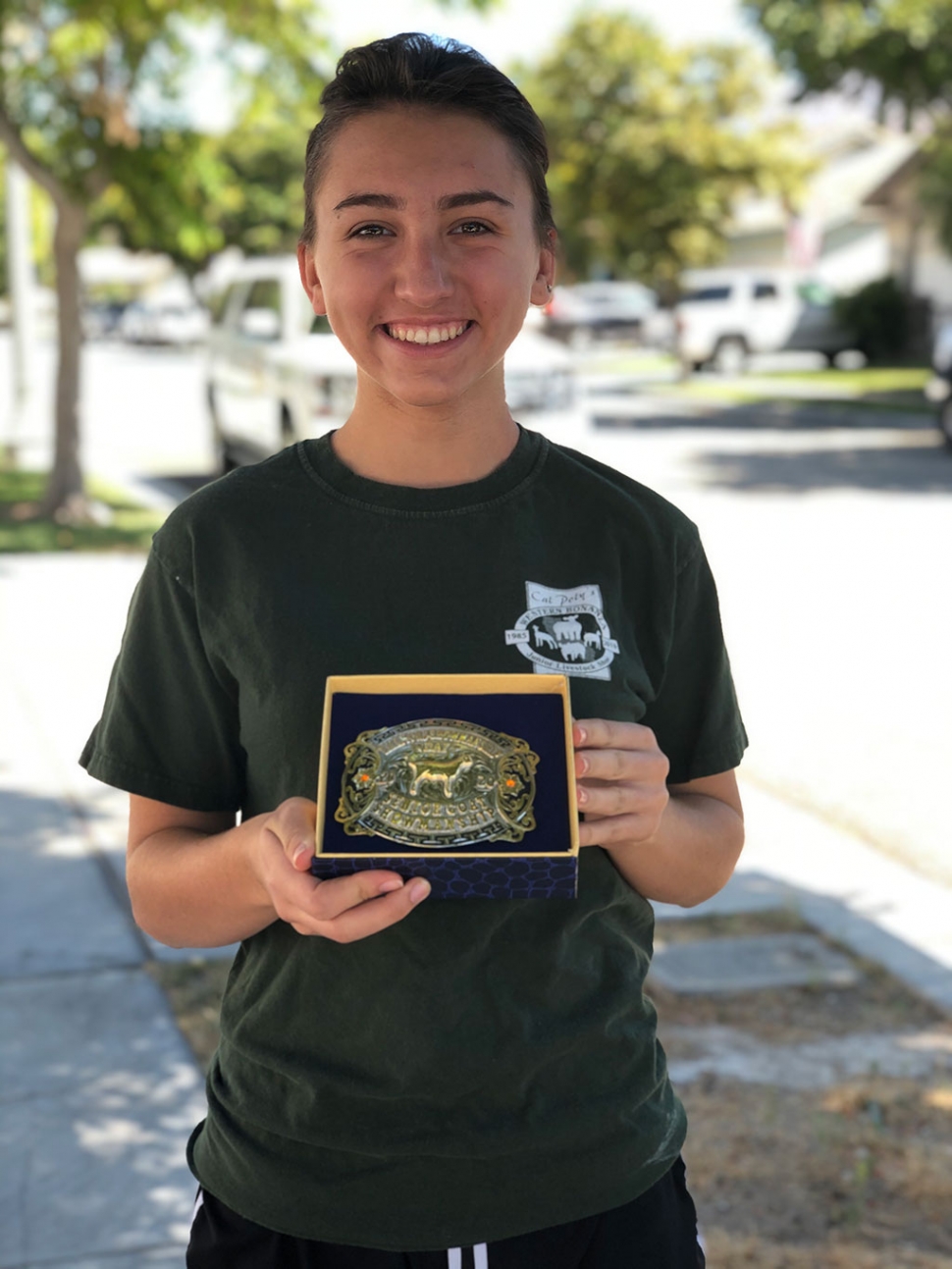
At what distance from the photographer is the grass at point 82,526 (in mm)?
11047

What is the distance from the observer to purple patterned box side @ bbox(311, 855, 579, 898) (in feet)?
4.67

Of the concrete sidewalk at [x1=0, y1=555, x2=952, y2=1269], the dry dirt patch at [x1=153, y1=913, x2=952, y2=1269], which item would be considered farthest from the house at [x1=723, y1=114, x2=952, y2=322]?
the dry dirt patch at [x1=153, y1=913, x2=952, y2=1269]

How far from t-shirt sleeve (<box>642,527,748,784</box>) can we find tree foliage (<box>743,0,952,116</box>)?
16.1 metres

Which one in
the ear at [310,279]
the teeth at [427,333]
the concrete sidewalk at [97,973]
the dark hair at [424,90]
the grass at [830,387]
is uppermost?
the dark hair at [424,90]

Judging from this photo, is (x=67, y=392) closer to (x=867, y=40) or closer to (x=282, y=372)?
(x=282, y=372)

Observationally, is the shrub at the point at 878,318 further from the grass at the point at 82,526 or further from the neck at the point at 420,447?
the neck at the point at 420,447

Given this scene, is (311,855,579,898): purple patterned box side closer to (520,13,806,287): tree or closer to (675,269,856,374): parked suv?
(675,269,856,374): parked suv

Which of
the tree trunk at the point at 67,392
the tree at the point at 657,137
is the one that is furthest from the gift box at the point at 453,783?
the tree at the point at 657,137

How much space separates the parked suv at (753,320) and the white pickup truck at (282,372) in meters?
18.9

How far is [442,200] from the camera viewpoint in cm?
167

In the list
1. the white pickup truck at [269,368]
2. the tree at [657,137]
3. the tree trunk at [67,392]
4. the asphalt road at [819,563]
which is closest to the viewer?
the asphalt road at [819,563]

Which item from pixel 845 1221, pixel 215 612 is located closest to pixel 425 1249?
pixel 215 612

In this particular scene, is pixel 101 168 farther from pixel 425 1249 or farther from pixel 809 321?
pixel 809 321

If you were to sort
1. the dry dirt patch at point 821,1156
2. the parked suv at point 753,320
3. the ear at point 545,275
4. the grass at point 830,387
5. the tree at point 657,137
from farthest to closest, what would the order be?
the tree at point 657,137, the parked suv at point 753,320, the grass at point 830,387, the dry dirt patch at point 821,1156, the ear at point 545,275
